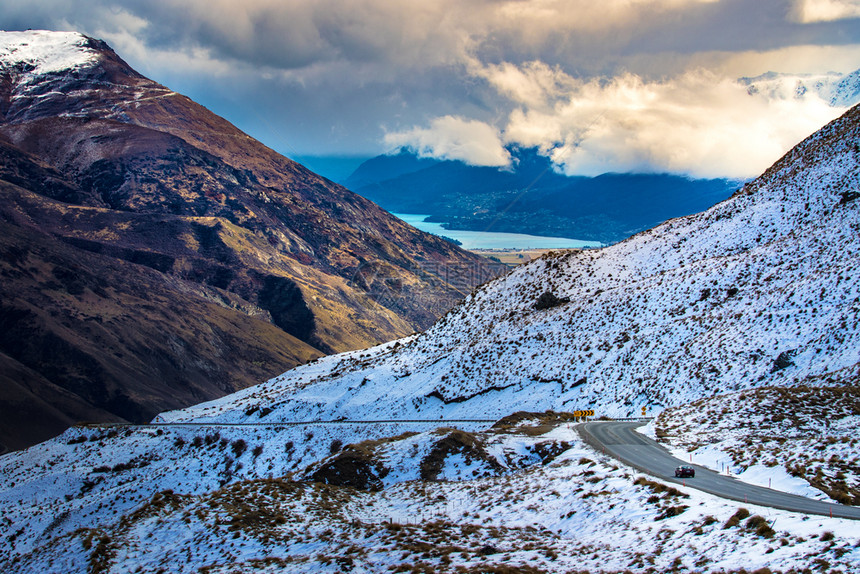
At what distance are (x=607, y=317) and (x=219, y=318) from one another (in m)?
142

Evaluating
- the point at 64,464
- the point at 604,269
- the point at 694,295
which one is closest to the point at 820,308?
the point at 694,295

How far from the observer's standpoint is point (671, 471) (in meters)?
27.5

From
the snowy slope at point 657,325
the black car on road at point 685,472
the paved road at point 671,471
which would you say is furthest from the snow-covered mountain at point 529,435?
the black car on road at point 685,472

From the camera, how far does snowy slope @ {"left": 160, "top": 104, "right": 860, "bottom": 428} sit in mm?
44125

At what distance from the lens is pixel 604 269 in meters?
72.8

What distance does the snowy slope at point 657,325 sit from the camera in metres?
44.1

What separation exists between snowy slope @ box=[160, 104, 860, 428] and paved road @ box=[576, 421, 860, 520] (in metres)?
9.67

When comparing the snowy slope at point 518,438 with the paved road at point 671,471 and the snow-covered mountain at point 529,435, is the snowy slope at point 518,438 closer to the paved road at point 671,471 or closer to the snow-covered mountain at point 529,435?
the snow-covered mountain at point 529,435

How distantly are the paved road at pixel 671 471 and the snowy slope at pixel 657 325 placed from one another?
967 cm

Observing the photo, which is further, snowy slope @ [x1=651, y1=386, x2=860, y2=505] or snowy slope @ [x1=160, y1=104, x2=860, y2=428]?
snowy slope @ [x1=160, y1=104, x2=860, y2=428]

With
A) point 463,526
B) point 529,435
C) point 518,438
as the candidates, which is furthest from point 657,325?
point 463,526

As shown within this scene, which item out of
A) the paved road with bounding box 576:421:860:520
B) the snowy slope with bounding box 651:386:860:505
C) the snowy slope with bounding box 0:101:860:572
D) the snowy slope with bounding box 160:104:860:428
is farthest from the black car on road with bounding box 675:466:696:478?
the snowy slope with bounding box 160:104:860:428

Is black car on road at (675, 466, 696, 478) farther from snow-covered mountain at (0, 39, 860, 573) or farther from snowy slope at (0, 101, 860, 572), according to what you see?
snowy slope at (0, 101, 860, 572)

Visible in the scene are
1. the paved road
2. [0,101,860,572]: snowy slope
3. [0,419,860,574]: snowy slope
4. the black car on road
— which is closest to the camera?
[0,419,860,574]: snowy slope
